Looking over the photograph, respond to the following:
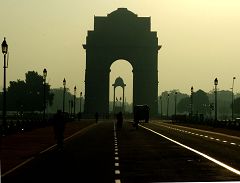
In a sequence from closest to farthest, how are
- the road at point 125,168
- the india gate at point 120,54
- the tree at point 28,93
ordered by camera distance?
the road at point 125,168 < the india gate at point 120,54 < the tree at point 28,93

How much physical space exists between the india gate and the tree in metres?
33.9

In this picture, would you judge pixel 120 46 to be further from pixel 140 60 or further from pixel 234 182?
pixel 234 182

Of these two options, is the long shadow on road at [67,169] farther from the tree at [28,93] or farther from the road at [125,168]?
the tree at [28,93]

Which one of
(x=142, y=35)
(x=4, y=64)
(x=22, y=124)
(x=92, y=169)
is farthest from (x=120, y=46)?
(x=92, y=169)

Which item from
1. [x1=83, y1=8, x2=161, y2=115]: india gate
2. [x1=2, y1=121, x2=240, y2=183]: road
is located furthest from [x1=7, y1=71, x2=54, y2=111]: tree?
[x1=2, y1=121, x2=240, y2=183]: road

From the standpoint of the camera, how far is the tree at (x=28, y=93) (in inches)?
6836

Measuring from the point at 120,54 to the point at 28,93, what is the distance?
45248mm

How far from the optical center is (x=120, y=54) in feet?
463

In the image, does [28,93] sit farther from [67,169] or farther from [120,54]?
[67,169]

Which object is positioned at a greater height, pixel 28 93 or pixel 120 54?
pixel 120 54

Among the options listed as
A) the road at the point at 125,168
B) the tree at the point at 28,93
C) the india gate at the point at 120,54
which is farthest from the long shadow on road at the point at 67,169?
the tree at the point at 28,93

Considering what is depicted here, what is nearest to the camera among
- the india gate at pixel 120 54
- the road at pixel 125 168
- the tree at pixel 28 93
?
the road at pixel 125 168

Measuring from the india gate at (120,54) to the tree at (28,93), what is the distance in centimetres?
3393

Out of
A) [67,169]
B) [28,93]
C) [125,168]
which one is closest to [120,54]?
[28,93]
